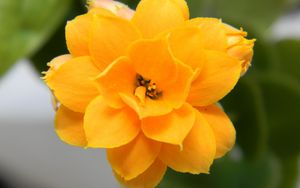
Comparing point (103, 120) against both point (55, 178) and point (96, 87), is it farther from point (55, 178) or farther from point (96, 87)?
point (55, 178)

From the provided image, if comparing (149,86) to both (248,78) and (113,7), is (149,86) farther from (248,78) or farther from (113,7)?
(248,78)

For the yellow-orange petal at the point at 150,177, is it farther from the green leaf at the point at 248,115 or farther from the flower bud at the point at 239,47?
the green leaf at the point at 248,115

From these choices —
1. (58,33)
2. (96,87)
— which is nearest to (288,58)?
(58,33)


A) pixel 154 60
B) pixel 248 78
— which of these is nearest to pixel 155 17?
pixel 154 60

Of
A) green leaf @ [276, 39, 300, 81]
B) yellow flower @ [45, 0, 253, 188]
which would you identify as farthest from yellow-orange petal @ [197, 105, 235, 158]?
green leaf @ [276, 39, 300, 81]

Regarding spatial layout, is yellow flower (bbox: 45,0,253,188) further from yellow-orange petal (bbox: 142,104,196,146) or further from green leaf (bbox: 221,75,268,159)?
green leaf (bbox: 221,75,268,159)
